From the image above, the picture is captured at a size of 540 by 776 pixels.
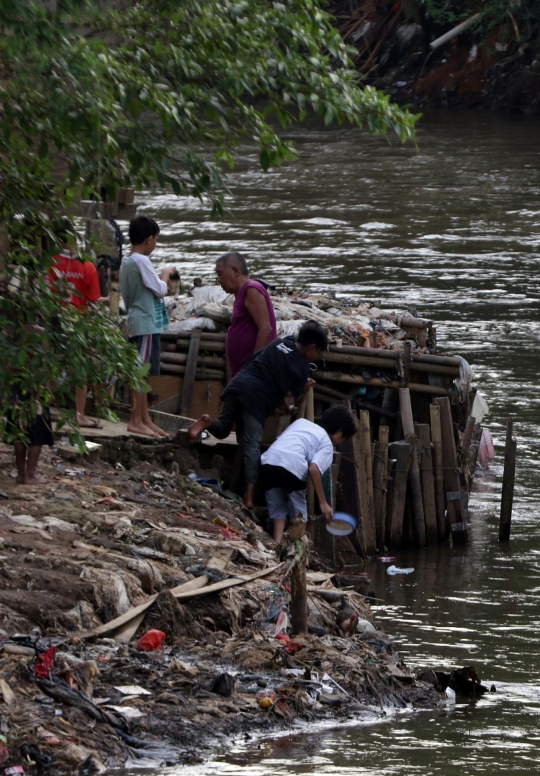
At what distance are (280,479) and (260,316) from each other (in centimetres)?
135

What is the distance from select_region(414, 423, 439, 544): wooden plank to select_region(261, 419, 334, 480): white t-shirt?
4.76ft

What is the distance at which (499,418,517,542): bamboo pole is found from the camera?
11.7 meters

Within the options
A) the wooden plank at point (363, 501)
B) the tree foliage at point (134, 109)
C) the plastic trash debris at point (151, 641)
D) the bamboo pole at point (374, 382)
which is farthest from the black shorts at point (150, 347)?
the tree foliage at point (134, 109)

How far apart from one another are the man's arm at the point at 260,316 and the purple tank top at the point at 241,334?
0.16 feet

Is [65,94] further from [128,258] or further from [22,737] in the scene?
[128,258]

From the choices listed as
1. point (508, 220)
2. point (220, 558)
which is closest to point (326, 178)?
point (508, 220)

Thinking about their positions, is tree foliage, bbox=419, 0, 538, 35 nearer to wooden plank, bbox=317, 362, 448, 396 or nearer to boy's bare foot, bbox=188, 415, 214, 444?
wooden plank, bbox=317, 362, 448, 396

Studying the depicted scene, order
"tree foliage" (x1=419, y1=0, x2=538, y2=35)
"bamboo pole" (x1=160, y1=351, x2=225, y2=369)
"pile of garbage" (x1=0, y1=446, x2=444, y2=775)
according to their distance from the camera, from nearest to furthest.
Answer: "pile of garbage" (x1=0, y1=446, x2=444, y2=775)
"bamboo pole" (x1=160, y1=351, x2=225, y2=369)
"tree foliage" (x1=419, y1=0, x2=538, y2=35)

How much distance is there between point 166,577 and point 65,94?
4179mm

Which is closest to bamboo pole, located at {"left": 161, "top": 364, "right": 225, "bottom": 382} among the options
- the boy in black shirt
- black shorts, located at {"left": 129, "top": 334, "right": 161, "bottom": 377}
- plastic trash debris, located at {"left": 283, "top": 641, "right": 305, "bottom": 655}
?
black shorts, located at {"left": 129, "top": 334, "right": 161, "bottom": 377}

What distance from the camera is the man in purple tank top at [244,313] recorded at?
10.6 metres

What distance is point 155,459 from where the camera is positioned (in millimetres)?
10898

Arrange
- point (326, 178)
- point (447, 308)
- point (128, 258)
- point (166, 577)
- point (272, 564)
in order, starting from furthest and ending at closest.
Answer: point (326, 178)
point (447, 308)
point (128, 258)
point (272, 564)
point (166, 577)

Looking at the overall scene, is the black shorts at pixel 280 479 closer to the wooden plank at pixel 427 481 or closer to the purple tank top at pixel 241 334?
the purple tank top at pixel 241 334
